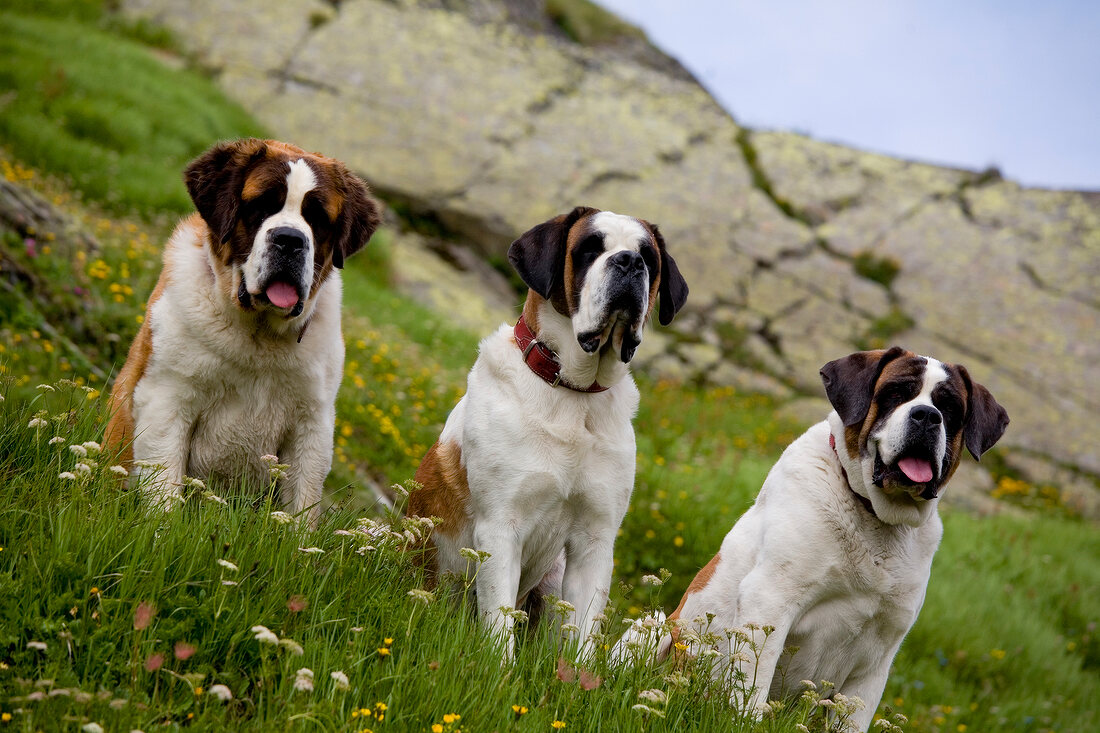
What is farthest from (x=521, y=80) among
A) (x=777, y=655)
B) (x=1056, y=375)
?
(x=777, y=655)

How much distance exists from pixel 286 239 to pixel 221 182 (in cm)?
43

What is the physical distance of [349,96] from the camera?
49.6 feet

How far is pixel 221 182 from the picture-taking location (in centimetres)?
388

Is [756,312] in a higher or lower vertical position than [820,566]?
lower

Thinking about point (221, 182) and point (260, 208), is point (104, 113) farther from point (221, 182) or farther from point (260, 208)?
point (260, 208)

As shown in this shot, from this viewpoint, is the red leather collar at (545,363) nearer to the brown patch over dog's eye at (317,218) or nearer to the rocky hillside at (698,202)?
the brown patch over dog's eye at (317,218)

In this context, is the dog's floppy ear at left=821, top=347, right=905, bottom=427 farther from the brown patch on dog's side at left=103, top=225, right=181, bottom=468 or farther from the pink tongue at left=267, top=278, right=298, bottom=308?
the brown patch on dog's side at left=103, top=225, right=181, bottom=468

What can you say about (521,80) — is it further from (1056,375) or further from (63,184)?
(1056,375)

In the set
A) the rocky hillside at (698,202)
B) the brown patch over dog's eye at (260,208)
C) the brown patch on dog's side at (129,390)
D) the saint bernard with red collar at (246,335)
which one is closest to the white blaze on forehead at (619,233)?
the saint bernard with red collar at (246,335)

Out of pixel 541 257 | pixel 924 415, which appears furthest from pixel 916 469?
pixel 541 257

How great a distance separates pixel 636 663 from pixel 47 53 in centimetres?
1230

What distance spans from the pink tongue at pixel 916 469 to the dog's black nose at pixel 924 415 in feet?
0.54

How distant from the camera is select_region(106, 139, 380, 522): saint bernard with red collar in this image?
151 inches

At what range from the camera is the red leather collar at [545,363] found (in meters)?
4.02
